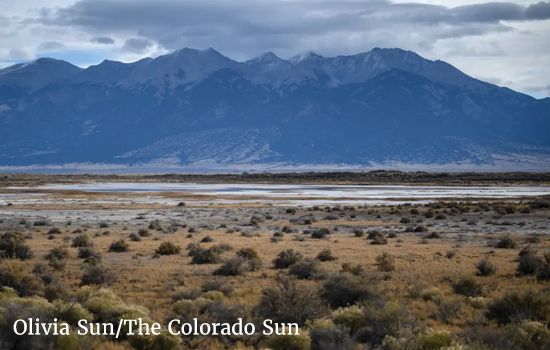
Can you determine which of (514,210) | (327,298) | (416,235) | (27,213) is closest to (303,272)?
(327,298)

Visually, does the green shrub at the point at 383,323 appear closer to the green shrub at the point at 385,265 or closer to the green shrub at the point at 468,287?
the green shrub at the point at 468,287

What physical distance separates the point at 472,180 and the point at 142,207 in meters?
89.1

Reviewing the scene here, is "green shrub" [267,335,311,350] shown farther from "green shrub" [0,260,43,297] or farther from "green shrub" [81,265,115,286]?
"green shrub" [81,265,115,286]

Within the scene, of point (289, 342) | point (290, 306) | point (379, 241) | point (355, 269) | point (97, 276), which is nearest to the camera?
point (289, 342)

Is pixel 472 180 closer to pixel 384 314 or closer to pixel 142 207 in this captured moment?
pixel 142 207

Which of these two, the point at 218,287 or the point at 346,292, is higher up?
the point at 346,292

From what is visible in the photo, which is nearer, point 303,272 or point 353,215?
point 303,272

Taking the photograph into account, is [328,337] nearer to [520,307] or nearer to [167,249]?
[520,307]

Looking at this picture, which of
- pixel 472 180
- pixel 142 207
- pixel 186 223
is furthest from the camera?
pixel 472 180

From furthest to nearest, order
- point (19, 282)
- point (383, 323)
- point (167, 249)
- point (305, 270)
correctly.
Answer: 1. point (167, 249)
2. point (305, 270)
3. point (19, 282)
4. point (383, 323)

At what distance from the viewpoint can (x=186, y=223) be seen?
42.0m

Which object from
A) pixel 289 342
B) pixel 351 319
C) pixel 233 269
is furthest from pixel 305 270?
pixel 289 342

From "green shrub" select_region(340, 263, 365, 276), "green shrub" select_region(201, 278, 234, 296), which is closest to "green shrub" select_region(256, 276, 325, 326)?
"green shrub" select_region(201, 278, 234, 296)

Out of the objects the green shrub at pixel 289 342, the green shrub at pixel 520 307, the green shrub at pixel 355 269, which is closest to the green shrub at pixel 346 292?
the green shrub at pixel 355 269
